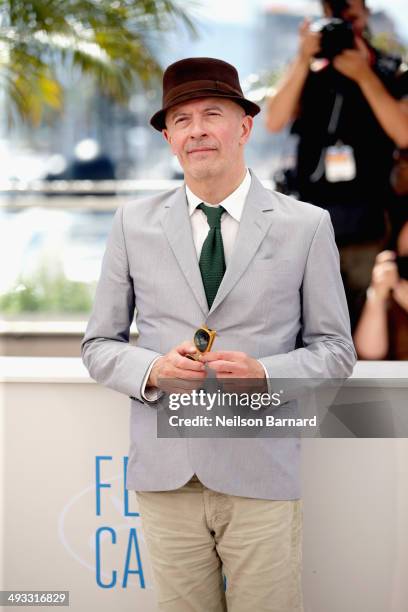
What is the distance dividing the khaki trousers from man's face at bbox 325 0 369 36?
2.54 meters

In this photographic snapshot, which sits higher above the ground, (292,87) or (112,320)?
(292,87)

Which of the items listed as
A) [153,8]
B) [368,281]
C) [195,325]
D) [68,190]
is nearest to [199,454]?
[195,325]

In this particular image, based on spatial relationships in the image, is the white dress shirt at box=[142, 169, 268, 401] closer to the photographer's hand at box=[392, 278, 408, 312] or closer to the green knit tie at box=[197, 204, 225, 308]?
the green knit tie at box=[197, 204, 225, 308]

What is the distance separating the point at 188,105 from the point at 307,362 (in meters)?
0.59

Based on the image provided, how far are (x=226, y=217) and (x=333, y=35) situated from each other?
203 cm

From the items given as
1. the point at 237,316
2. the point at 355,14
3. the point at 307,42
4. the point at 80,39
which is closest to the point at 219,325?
the point at 237,316

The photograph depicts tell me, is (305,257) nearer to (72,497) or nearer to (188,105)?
(188,105)

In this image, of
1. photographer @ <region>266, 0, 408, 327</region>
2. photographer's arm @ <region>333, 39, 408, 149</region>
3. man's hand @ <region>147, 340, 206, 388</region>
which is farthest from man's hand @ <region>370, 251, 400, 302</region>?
man's hand @ <region>147, 340, 206, 388</region>

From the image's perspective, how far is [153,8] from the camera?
13.9 ft

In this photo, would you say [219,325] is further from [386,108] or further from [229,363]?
[386,108]

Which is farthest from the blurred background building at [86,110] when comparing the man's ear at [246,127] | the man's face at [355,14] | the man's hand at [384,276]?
the man's ear at [246,127]

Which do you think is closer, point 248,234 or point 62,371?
point 248,234

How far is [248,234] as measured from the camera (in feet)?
5.24

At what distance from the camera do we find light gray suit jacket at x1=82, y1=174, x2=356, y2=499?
157 centimetres
